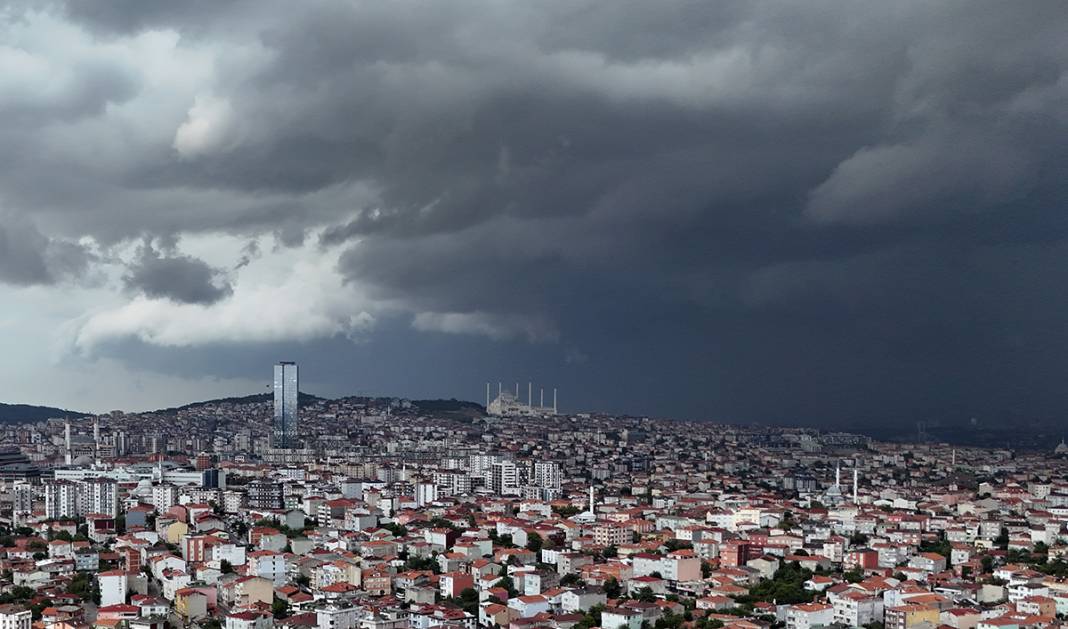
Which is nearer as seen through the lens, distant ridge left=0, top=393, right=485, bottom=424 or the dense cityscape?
the dense cityscape

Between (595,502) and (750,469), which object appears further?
(750,469)

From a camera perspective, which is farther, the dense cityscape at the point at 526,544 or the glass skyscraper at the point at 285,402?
the glass skyscraper at the point at 285,402

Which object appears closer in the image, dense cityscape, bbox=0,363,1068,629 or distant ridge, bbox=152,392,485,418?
dense cityscape, bbox=0,363,1068,629

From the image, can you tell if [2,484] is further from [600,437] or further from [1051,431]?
[1051,431]

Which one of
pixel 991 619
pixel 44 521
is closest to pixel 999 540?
pixel 991 619
